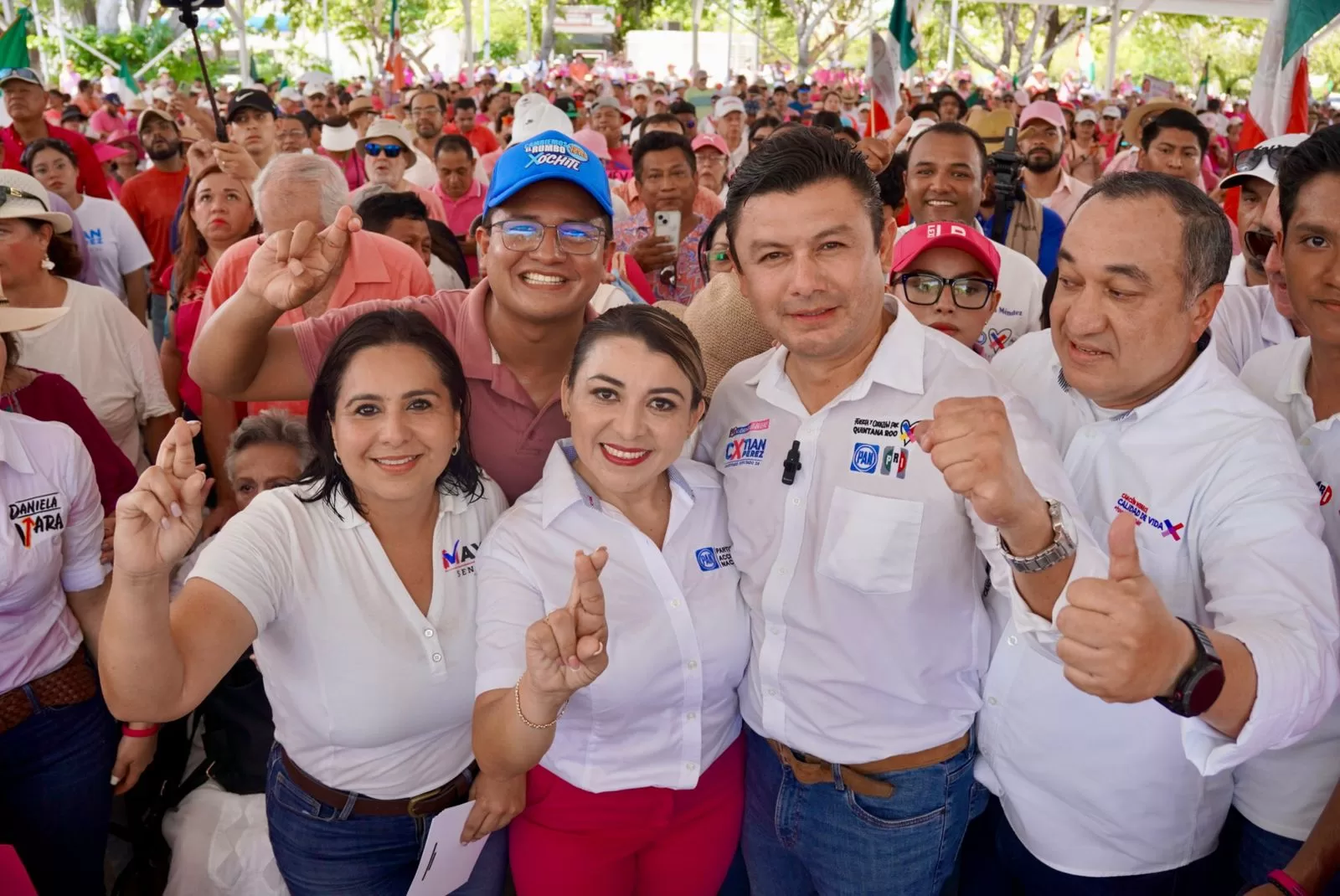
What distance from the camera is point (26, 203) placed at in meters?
3.61

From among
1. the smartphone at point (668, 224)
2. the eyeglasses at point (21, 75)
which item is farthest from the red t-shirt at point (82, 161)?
the smartphone at point (668, 224)

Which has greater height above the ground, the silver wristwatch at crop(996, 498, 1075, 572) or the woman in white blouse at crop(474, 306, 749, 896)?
the silver wristwatch at crop(996, 498, 1075, 572)

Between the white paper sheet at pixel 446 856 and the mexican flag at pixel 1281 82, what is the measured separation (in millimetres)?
3985

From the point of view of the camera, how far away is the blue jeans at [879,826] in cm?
199

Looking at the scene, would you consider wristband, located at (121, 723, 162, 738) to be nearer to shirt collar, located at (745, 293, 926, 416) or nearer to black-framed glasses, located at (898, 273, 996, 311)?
shirt collar, located at (745, 293, 926, 416)

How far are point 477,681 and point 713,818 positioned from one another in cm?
65

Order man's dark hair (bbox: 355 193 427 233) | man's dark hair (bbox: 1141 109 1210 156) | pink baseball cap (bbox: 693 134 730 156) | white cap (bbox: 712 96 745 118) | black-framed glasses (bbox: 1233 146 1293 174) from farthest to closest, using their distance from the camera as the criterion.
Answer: white cap (bbox: 712 96 745 118) → pink baseball cap (bbox: 693 134 730 156) → man's dark hair (bbox: 1141 109 1210 156) → man's dark hair (bbox: 355 193 427 233) → black-framed glasses (bbox: 1233 146 1293 174)

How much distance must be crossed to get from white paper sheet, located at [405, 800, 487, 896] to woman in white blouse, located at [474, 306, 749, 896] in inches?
5.1

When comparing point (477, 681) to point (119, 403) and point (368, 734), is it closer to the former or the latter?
point (368, 734)

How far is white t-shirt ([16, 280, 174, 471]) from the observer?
3666 mm

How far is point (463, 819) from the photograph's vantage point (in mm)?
2105

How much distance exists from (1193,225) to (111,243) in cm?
554

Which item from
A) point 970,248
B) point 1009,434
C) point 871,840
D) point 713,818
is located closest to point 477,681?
point 713,818

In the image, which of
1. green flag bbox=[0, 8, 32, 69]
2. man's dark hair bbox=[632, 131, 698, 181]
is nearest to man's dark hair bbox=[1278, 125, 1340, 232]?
man's dark hair bbox=[632, 131, 698, 181]
